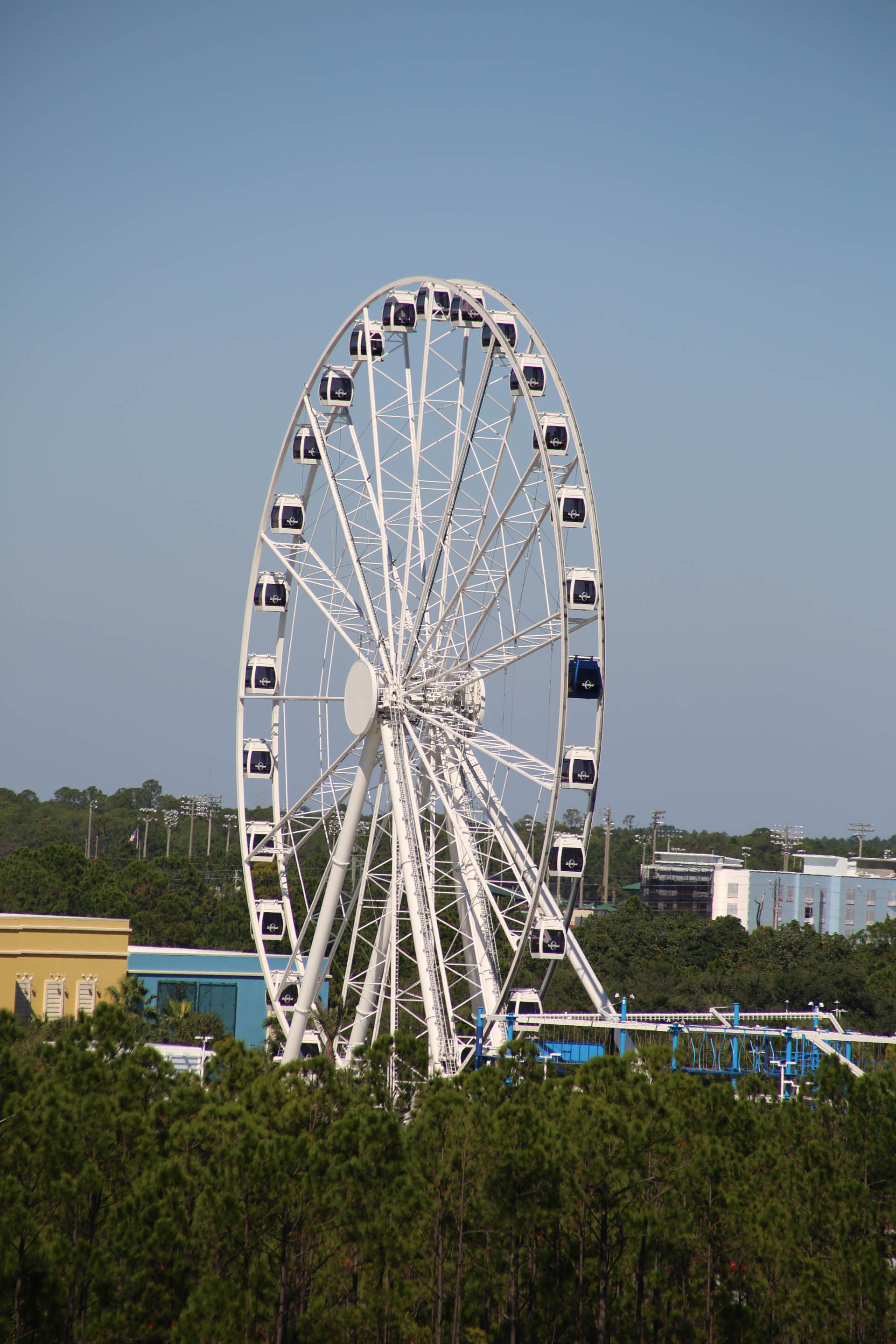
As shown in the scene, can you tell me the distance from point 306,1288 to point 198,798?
159m

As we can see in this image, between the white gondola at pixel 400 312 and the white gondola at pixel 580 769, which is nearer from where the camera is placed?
the white gondola at pixel 580 769

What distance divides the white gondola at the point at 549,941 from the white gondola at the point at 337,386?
16.0 m

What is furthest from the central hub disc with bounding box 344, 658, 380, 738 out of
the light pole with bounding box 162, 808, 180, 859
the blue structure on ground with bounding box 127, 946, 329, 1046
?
the light pole with bounding box 162, 808, 180, 859

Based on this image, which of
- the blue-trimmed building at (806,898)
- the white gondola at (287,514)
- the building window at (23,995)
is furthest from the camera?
the blue-trimmed building at (806,898)

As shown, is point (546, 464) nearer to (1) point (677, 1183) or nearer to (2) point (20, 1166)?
(1) point (677, 1183)

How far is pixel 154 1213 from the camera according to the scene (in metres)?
17.8

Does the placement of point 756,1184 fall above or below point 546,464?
below

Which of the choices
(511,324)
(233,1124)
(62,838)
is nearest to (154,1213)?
(233,1124)

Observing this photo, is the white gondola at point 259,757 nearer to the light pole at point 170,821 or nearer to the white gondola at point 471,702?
the white gondola at point 471,702

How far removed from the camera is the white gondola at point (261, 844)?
39312mm

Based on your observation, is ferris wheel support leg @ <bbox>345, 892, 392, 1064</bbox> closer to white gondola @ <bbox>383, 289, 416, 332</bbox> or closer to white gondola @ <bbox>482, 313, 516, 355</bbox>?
white gondola @ <bbox>482, 313, 516, 355</bbox>

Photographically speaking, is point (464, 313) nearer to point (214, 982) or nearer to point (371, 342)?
point (371, 342)

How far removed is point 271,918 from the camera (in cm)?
3953

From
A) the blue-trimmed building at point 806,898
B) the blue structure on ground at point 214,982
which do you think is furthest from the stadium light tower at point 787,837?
the blue structure on ground at point 214,982
